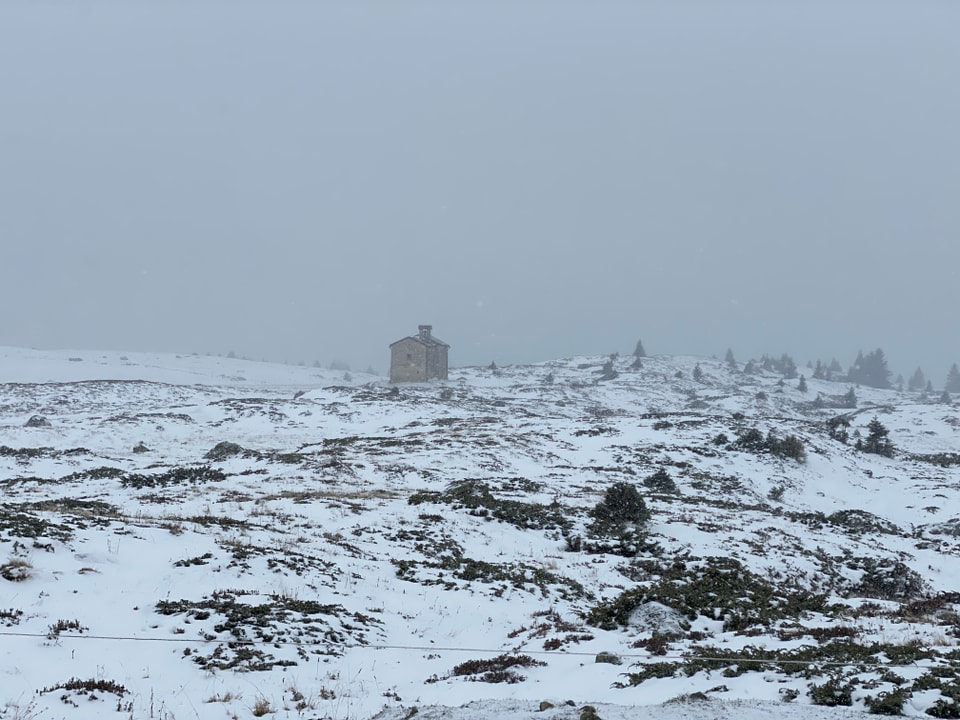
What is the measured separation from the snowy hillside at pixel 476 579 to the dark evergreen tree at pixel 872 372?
11537 cm

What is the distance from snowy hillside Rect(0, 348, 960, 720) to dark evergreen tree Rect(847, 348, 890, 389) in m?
115

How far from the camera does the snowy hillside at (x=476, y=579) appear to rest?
26.2ft

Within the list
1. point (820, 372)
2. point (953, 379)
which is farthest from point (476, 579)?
point (953, 379)

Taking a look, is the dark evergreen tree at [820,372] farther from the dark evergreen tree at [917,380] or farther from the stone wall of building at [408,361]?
the stone wall of building at [408,361]

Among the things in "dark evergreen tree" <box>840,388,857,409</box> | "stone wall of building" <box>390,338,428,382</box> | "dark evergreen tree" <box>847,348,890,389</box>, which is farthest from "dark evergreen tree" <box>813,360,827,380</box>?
"stone wall of building" <box>390,338,428,382</box>

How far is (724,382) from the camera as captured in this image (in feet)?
373

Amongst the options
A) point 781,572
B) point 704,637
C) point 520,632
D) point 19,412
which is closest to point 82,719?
point 520,632

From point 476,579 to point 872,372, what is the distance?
15601 cm

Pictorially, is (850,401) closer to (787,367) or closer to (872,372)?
(787,367)

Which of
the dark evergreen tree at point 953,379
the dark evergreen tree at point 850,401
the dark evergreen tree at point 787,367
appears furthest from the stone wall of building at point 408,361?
the dark evergreen tree at point 953,379

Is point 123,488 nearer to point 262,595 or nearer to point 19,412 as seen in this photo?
point 262,595

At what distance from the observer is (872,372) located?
14300cm

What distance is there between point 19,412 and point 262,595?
56.7 meters

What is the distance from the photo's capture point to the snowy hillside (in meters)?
7.97
